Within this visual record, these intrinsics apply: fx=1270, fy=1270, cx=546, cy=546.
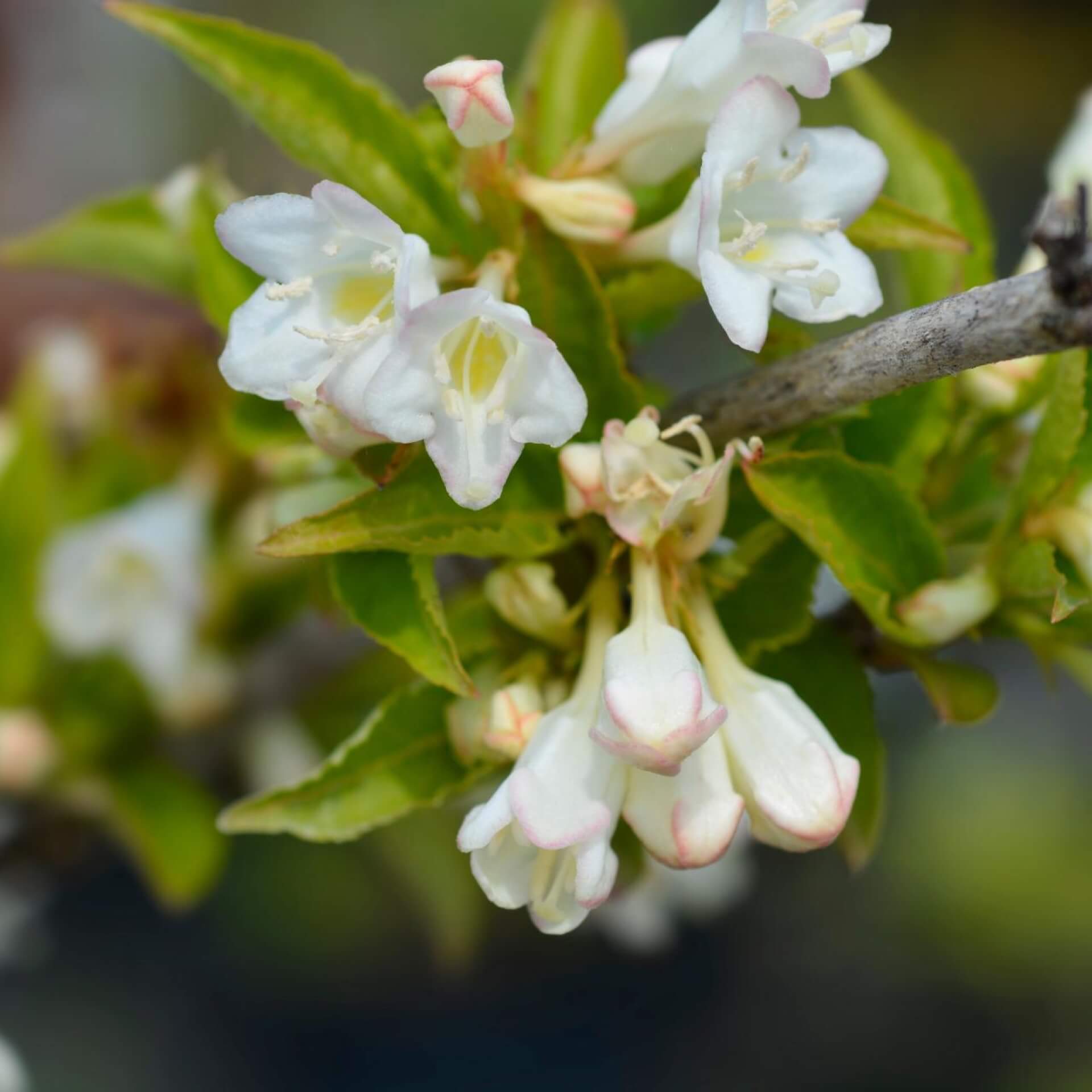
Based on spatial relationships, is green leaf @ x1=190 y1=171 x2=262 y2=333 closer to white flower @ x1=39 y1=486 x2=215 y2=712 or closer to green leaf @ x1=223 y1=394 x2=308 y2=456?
green leaf @ x1=223 y1=394 x2=308 y2=456

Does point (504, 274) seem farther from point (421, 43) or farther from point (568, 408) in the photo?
point (421, 43)

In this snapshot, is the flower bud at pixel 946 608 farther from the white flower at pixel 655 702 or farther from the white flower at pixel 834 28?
the white flower at pixel 834 28

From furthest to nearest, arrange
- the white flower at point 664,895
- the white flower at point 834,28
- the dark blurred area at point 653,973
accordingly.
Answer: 1. the dark blurred area at point 653,973
2. the white flower at point 664,895
3. the white flower at point 834,28

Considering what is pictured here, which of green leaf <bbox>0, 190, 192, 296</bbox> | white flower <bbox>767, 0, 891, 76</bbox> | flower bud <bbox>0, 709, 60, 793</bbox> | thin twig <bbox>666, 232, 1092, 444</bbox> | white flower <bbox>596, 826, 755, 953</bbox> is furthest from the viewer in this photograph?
white flower <bbox>596, 826, 755, 953</bbox>

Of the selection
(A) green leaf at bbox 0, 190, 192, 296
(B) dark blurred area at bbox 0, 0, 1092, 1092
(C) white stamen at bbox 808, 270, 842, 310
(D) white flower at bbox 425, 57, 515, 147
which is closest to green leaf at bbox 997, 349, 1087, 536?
(C) white stamen at bbox 808, 270, 842, 310

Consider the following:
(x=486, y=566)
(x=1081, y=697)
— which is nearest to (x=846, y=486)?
(x=486, y=566)

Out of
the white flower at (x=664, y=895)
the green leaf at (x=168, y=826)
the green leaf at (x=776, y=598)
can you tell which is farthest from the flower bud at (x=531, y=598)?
the white flower at (x=664, y=895)
